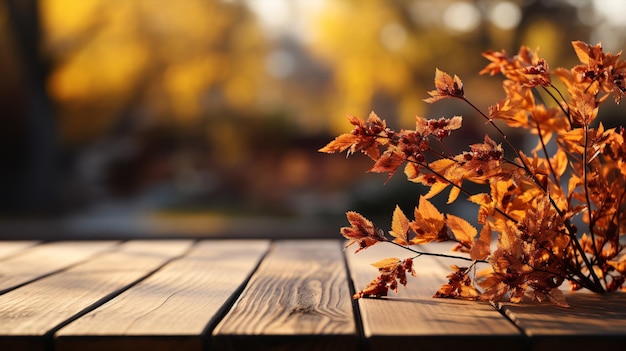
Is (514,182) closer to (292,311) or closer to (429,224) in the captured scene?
(429,224)

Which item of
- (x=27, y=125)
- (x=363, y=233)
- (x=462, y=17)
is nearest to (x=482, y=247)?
(x=363, y=233)

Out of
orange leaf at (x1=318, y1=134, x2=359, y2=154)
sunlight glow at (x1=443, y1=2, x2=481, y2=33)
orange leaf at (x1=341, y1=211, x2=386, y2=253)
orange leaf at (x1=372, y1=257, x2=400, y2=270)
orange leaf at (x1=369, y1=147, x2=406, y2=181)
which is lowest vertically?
orange leaf at (x1=372, y1=257, x2=400, y2=270)

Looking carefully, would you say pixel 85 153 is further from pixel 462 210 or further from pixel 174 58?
pixel 462 210

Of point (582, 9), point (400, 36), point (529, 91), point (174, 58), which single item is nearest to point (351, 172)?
point (400, 36)

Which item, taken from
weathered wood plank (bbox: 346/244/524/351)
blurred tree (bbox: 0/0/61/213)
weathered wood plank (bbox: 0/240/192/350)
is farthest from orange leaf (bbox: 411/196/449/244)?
blurred tree (bbox: 0/0/61/213)

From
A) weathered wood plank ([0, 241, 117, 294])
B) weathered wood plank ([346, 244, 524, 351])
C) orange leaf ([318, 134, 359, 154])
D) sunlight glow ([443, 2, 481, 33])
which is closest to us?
weathered wood plank ([346, 244, 524, 351])

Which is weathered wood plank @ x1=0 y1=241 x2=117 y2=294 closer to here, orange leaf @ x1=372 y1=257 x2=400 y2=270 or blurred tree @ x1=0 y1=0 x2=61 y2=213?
orange leaf @ x1=372 y1=257 x2=400 y2=270
